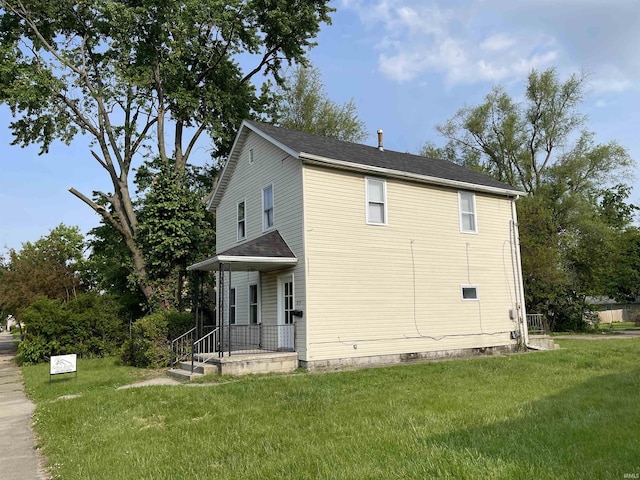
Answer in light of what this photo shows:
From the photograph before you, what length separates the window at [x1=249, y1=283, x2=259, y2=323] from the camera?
15.6 metres

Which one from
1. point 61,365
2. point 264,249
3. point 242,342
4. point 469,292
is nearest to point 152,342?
point 242,342

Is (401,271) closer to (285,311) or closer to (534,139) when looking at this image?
(285,311)

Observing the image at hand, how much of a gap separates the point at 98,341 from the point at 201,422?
1439 centimetres

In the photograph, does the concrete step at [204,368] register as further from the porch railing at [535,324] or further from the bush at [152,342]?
the porch railing at [535,324]

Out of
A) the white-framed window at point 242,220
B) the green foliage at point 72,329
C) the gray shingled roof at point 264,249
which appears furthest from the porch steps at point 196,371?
the green foliage at point 72,329

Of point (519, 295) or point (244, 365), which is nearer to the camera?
point (244, 365)

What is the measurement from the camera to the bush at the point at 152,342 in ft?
48.4

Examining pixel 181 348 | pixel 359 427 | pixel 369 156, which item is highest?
pixel 369 156

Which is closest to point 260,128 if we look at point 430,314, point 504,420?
point 430,314

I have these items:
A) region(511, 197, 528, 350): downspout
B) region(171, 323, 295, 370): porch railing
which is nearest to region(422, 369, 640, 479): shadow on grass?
region(171, 323, 295, 370): porch railing

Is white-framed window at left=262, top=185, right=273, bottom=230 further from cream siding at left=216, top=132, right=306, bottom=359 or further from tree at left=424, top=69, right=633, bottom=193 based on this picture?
tree at left=424, top=69, right=633, bottom=193

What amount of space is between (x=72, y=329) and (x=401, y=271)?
13385 millimetres

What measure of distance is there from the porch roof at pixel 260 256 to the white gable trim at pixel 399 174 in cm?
257

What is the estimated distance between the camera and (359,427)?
6.28m
